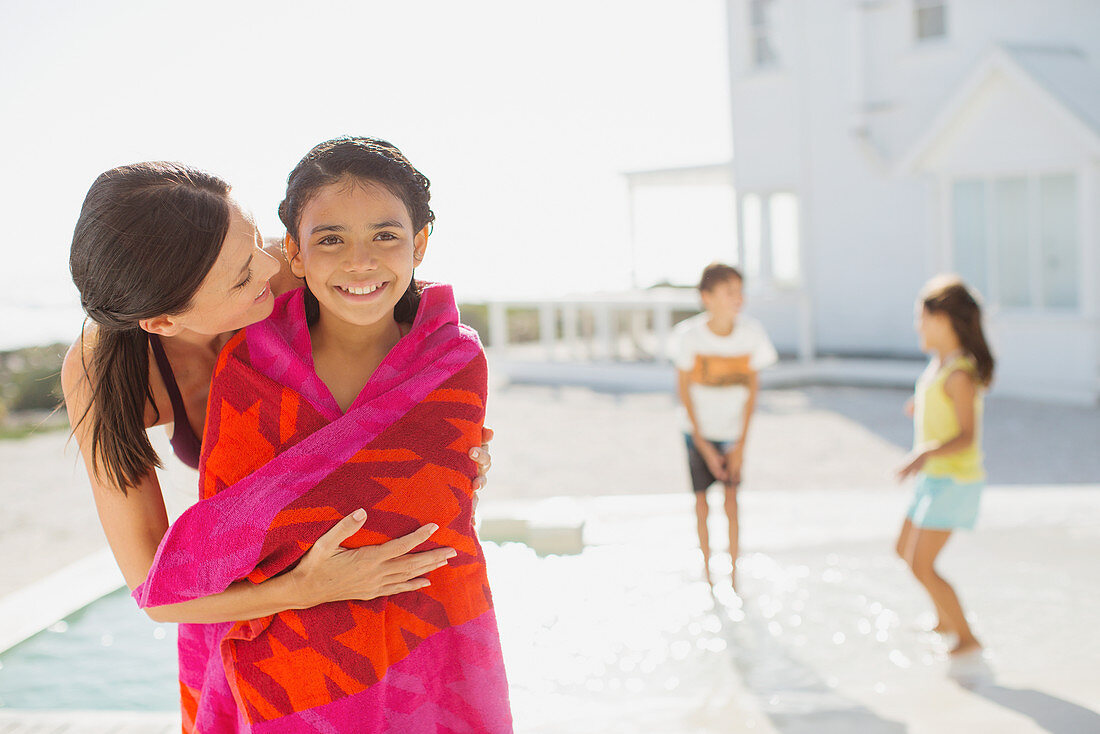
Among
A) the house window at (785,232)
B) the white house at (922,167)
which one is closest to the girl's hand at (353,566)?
the white house at (922,167)

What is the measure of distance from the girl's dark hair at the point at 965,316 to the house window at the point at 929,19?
31.9 ft

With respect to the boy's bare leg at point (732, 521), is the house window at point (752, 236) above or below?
above

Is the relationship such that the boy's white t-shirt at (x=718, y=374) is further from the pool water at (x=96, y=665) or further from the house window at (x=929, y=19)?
the house window at (x=929, y=19)

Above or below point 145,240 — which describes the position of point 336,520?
below

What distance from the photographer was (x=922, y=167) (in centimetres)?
1155

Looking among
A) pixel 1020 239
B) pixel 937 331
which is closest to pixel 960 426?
pixel 937 331

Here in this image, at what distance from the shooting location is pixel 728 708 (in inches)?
132

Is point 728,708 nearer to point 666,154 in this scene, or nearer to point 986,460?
point 986,460

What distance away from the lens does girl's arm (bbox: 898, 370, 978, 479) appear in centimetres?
371

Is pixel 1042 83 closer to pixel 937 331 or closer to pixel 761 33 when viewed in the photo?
pixel 761 33

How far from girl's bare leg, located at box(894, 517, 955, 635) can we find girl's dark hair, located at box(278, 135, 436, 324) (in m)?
2.93

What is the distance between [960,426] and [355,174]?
2.97 meters

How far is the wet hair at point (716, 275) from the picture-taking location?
4.62 m

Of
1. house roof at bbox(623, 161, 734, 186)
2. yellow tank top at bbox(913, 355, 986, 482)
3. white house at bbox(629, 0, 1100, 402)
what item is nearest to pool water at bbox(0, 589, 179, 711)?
yellow tank top at bbox(913, 355, 986, 482)
